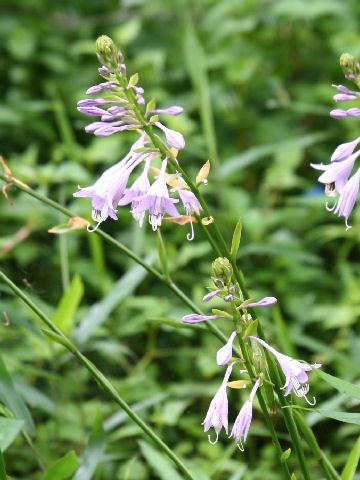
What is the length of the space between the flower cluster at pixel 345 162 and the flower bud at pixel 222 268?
0.45ft

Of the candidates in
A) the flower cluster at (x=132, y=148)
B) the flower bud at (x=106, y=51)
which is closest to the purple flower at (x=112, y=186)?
the flower cluster at (x=132, y=148)

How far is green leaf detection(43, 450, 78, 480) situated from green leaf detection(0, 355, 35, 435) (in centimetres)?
11

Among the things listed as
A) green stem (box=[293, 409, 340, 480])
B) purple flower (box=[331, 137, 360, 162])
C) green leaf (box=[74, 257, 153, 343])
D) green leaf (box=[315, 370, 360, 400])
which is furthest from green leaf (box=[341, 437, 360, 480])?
green leaf (box=[74, 257, 153, 343])

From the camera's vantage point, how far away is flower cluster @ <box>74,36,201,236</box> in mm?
745

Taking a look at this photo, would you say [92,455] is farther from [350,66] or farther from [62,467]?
[350,66]

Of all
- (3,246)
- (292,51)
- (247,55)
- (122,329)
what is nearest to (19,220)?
(3,246)

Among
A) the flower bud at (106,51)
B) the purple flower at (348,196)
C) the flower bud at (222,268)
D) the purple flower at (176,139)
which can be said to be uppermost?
the flower bud at (106,51)

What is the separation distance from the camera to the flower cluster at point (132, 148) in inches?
29.3

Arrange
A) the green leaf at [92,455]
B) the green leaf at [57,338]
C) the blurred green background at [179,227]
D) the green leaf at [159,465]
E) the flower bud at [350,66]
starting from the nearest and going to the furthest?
the flower bud at [350,66]
the green leaf at [57,338]
the green leaf at [92,455]
the green leaf at [159,465]
the blurred green background at [179,227]

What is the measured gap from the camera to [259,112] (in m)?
2.86

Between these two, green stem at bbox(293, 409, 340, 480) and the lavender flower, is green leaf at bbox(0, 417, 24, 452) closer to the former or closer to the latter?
green stem at bbox(293, 409, 340, 480)

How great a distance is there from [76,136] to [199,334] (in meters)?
1.19

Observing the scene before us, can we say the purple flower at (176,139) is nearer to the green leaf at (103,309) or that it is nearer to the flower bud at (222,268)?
the flower bud at (222,268)

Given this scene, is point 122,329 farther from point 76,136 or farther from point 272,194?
point 76,136
